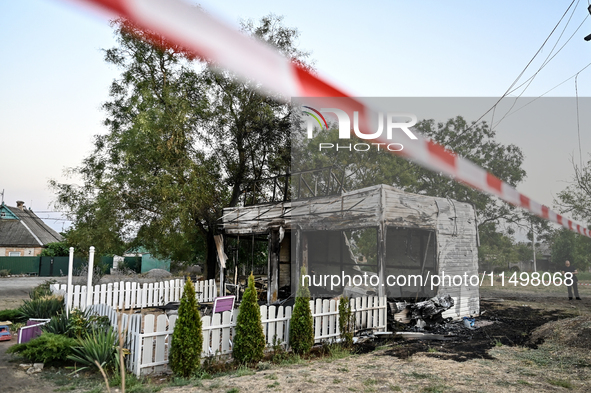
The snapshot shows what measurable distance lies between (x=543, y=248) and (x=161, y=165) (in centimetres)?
1916

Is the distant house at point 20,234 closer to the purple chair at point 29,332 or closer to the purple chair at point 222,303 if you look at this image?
the purple chair at point 29,332

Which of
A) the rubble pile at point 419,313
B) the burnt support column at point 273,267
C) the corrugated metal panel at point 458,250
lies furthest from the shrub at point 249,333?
the corrugated metal panel at point 458,250

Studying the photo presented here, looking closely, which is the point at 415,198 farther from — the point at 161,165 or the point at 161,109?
the point at 161,109

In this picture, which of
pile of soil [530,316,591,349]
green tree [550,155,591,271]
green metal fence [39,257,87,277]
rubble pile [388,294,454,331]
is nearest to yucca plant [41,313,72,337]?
rubble pile [388,294,454,331]

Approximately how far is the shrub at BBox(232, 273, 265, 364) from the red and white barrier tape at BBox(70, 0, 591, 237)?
4616 mm

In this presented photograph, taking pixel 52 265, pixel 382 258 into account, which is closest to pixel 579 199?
pixel 382 258

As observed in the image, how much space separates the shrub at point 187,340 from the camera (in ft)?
19.1

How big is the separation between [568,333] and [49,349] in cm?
995

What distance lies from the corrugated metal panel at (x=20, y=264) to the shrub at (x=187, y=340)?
94.4 ft

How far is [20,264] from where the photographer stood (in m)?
28.8

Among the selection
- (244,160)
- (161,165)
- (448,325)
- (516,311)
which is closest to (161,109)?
(161,165)

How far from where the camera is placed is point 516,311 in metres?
13.1

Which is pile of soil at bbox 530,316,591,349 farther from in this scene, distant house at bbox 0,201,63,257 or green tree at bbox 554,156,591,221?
distant house at bbox 0,201,63,257

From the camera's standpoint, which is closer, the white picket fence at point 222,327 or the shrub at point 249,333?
the white picket fence at point 222,327
